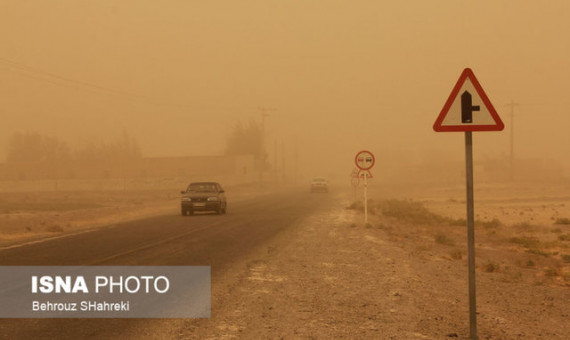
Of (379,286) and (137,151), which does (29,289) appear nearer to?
(379,286)

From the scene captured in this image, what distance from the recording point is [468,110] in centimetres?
568

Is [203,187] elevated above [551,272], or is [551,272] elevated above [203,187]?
[203,187]

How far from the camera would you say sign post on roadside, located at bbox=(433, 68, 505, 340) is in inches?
221

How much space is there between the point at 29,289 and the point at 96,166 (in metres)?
89.0

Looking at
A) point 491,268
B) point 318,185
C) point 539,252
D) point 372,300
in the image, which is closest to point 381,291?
point 372,300

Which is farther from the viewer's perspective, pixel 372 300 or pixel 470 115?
pixel 372 300

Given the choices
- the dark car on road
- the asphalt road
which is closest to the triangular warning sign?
the asphalt road

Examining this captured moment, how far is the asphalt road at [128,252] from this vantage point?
6055mm

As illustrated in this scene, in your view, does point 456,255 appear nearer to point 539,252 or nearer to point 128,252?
point 539,252

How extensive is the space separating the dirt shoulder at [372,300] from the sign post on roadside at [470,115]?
31.2 inches

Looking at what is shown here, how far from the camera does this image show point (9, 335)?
18.8ft

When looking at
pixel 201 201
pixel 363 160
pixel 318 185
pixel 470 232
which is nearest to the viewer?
pixel 470 232

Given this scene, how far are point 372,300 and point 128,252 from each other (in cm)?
700

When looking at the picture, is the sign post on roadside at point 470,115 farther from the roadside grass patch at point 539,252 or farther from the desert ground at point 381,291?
the roadside grass patch at point 539,252
